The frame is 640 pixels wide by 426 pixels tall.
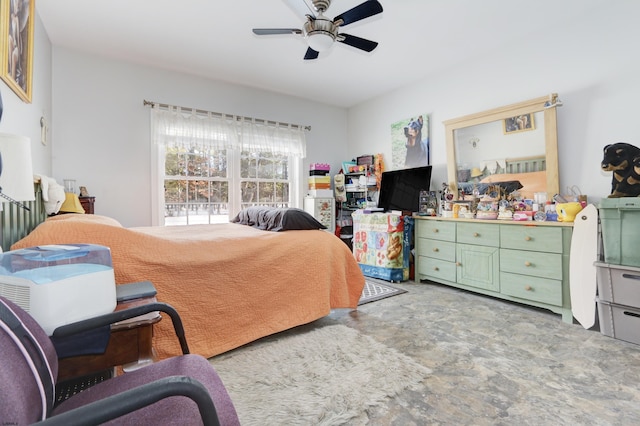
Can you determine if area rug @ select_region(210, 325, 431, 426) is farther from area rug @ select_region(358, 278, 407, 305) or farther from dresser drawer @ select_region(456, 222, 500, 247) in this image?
dresser drawer @ select_region(456, 222, 500, 247)

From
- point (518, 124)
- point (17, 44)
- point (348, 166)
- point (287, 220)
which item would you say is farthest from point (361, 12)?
point (348, 166)

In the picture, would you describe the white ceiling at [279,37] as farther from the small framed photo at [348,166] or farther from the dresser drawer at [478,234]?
the dresser drawer at [478,234]

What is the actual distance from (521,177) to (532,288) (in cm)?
111

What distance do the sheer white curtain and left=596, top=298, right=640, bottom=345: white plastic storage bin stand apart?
3.85 metres

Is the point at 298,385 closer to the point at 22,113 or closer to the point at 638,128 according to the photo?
the point at 22,113

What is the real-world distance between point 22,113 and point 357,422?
2.91 m

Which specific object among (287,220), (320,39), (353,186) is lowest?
(287,220)

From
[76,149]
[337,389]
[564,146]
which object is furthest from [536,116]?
[76,149]

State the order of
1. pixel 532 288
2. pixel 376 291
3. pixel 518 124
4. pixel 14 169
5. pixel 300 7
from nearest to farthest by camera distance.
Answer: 1. pixel 14 169
2. pixel 300 7
3. pixel 532 288
4. pixel 518 124
5. pixel 376 291

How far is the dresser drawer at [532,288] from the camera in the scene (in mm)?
2539

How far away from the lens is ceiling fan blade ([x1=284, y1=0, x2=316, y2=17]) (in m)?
2.02

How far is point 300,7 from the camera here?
82.2 inches

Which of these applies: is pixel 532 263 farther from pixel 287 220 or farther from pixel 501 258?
pixel 287 220

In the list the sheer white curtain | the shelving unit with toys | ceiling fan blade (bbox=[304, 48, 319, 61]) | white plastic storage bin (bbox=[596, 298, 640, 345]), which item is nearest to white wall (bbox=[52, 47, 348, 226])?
the sheer white curtain
